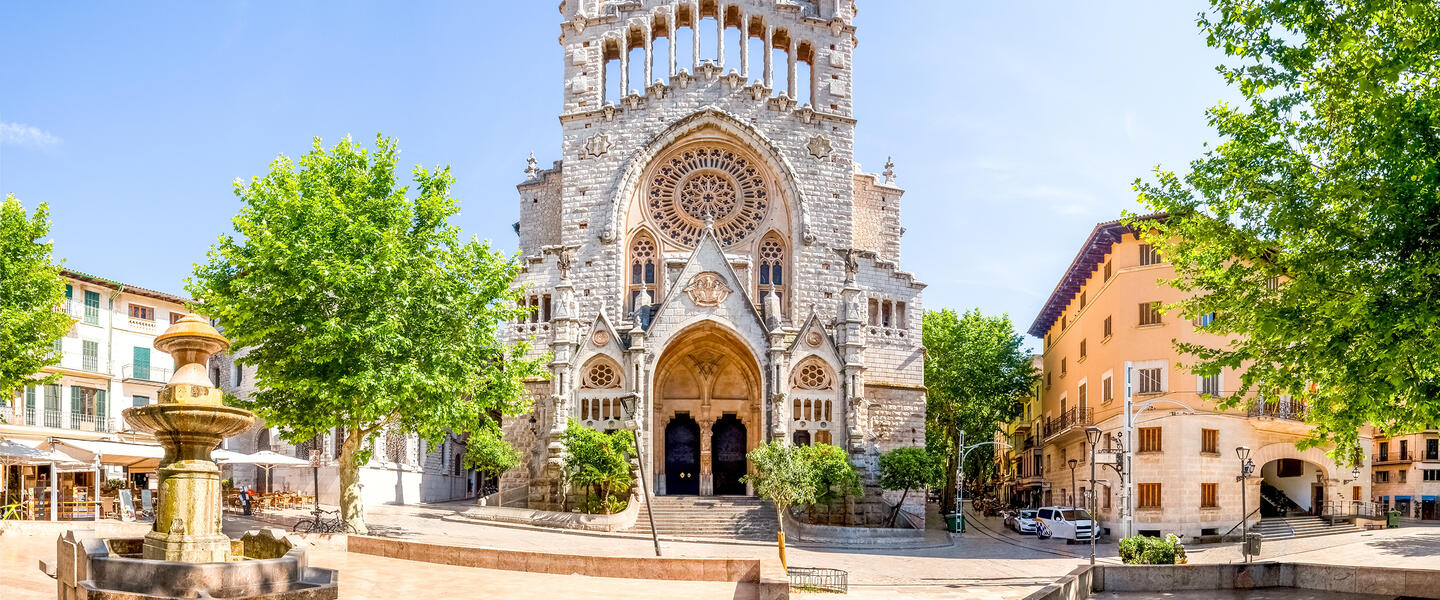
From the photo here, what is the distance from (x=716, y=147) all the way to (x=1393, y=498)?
4488 cm

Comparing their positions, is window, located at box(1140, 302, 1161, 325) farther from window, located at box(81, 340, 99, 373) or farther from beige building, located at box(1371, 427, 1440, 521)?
window, located at box(81, 340, 99, 373)

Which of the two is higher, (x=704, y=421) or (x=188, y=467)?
(x=188, y=467)

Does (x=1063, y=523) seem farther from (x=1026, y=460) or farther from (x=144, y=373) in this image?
(x=144, y=373)

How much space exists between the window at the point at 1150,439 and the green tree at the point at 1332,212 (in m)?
22.4

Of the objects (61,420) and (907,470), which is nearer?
(907,470)

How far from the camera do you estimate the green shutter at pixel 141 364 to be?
48188 millimetres

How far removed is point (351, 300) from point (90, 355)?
24.1 m

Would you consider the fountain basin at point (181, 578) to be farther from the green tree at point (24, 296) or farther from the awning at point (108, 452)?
the green tree at point (24, 296)

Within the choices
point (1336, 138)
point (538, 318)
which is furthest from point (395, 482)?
point (1336, 138)

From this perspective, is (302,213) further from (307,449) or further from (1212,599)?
(307,449)

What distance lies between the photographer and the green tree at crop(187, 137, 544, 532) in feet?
91.5

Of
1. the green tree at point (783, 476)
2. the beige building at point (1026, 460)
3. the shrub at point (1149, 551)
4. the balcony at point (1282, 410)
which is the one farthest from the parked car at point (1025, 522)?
the shrub at point (1149, 551)

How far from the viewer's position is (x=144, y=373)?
48.5 m

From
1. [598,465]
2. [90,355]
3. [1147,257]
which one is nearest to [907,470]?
[598,465]
